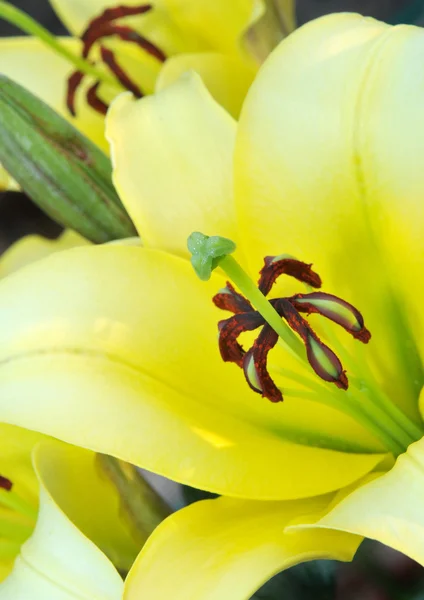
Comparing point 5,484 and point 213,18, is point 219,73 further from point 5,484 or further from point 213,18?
point 5,484

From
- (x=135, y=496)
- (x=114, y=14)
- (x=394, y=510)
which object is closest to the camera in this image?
(x=394, y=510)

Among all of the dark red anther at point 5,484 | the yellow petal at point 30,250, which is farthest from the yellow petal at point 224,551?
the yellow petal at point 30,250

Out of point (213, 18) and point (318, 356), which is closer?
point (318, 356)

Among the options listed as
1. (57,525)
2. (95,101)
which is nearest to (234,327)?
(57,525)

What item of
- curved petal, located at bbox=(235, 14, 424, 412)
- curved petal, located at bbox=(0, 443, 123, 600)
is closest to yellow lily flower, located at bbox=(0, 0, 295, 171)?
curved petal, located at bbox=(235, 14, 424, 412)

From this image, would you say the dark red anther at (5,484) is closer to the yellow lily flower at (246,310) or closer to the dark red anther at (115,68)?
the yellow lily flower at (246,310)

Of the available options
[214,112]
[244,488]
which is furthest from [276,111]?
[244,488]

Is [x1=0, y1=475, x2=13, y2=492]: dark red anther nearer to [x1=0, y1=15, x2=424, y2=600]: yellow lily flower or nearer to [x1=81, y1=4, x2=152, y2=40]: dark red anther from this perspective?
[x1=0, y1=15, x2=424, y2=600]: yellow lily flower
